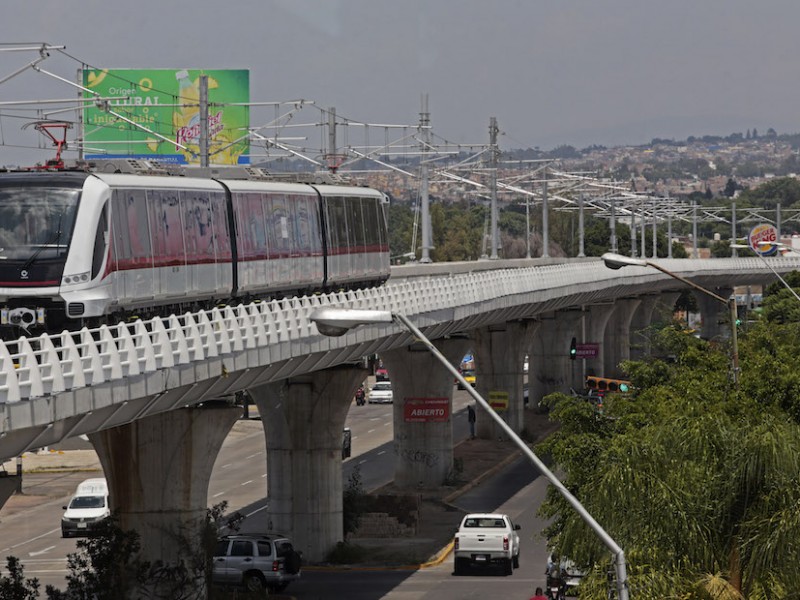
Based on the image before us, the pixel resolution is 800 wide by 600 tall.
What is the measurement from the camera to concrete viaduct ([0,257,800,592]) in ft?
85.6

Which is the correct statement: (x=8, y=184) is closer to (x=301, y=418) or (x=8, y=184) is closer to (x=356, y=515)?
(x=301, y=418)

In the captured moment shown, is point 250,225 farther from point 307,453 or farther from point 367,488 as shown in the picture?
point 367,488

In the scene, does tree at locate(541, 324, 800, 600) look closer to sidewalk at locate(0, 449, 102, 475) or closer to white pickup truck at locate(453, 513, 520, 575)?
white pickup truck at locate(453, 513, 520, 575)

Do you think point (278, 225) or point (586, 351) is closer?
point (278, 225)

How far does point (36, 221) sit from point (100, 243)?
1.25 meters

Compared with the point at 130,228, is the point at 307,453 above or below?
below

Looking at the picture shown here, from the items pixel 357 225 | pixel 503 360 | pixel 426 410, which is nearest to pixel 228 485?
pixel 426 410

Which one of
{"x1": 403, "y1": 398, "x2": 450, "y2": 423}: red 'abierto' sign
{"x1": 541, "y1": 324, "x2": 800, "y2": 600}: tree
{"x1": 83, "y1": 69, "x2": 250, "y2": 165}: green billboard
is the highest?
{"x1": 83, "y1": 69, "x2": 250, "y2": 165}: green billboard

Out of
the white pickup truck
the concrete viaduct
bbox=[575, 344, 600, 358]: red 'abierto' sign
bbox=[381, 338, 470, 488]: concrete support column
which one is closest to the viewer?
the concrete viaduct

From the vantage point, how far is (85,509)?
5781cm

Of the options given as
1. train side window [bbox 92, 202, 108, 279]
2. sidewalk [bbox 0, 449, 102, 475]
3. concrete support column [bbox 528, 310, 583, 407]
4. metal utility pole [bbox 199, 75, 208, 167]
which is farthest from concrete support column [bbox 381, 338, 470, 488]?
concrete support column [bbox 528, 310, 583, 407]

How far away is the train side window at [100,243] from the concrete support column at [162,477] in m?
6.59

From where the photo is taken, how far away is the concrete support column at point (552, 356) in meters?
106

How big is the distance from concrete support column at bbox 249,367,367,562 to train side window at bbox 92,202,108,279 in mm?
19016
